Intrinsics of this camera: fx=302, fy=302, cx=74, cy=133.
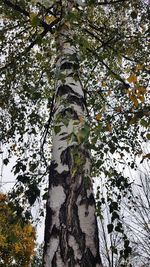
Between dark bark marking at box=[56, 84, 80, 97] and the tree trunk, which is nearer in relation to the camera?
the tree trunk

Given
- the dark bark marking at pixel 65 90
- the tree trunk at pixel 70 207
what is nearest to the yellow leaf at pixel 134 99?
the tree trunk at pixel 70 207

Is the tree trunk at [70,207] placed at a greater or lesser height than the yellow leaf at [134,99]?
lesser

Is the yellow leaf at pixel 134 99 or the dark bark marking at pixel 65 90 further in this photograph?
the dark bark marking at pixel 65 90

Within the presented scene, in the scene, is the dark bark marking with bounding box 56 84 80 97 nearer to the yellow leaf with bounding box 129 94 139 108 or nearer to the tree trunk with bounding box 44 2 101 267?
the tree trunk with bounding box 44 2 101 267

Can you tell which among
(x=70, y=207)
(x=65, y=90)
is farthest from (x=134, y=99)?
(x=65, y=90)

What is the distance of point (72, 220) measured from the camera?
158 cm

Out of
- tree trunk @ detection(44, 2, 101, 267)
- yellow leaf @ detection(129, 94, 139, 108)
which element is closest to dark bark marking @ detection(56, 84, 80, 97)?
tree trunk @ detection(44, 2, 101, 267)

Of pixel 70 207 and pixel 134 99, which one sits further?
pixel 70 207

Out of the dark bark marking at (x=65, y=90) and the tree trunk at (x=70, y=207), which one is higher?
the dark bark marking at (x=65, y=90)

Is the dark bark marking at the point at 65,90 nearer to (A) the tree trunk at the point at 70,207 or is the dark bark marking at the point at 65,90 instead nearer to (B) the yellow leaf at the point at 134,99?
(A) the tree trunk at the point at 70,207

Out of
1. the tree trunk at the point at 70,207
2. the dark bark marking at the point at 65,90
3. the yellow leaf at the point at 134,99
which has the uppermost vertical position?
the dark bark marking at the point at 65,90

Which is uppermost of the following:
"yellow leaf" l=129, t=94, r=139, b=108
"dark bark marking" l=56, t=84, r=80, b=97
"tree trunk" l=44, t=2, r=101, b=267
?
"dark bark marking" l=56, t=84, r=80, b=97

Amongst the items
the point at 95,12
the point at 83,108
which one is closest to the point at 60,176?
the point at 83,108

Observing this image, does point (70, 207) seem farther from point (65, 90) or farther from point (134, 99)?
point (65, 90)
